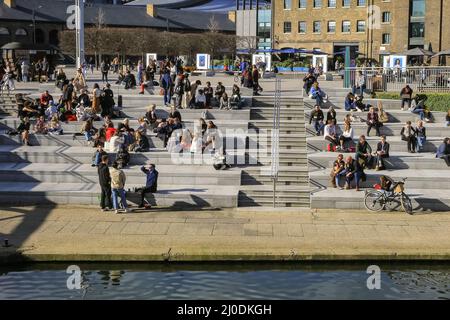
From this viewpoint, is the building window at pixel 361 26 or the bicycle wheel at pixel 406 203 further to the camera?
the building window at pixel 361 26

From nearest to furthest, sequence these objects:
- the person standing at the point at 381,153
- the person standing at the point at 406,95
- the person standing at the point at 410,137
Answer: the person standing at the point at 381,153 < the person standing at the point at 410,137 < the person standing at the point at 406,95

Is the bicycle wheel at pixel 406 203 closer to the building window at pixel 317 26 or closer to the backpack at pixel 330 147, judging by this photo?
the backpack at pixel 330 147

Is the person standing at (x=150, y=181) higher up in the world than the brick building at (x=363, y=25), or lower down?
lower down

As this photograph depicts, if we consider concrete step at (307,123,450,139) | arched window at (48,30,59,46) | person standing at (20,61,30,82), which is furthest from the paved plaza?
arched window at (48,30,59,46)

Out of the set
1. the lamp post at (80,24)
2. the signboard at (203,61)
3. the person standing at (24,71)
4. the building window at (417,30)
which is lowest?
the person standing at (24,71)

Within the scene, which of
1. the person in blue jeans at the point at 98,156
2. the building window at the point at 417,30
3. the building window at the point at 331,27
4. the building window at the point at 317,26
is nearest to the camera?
the person in blue jeans at the point at 98,156

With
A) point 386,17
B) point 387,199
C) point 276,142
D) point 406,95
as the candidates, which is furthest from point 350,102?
point 386,17

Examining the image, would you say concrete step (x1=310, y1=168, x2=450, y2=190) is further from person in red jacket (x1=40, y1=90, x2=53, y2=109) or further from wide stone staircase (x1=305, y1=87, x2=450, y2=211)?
person in red jacket (x1=40, y1=90, x2=53, y2=109)

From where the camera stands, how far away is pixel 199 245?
18.6m

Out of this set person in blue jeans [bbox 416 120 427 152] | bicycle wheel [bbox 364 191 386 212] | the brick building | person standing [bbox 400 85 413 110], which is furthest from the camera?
the brick building

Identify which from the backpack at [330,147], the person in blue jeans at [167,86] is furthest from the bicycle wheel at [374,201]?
the person in blue jeans at [167,86]

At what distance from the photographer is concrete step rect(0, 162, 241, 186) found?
81.5ft

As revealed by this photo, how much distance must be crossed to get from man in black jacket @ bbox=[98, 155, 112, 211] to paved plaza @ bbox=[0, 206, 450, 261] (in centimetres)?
35

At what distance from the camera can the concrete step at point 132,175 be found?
81.5 feet
